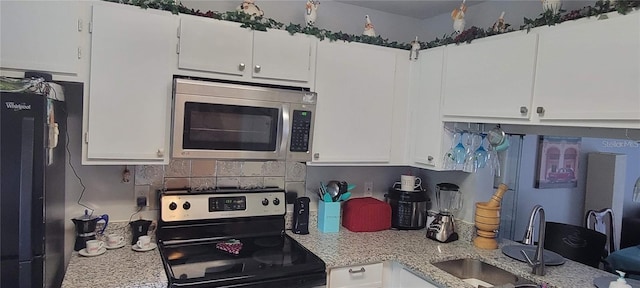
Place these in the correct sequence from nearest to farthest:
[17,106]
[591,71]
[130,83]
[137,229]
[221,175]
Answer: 1. [17,106]
2. [591,71]
3. [130,83]
4. [137,229]
5. [221,175]

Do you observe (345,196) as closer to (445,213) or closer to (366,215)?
(366,215)

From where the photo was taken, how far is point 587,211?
8.29 ft

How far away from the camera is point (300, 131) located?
2160 millimetres

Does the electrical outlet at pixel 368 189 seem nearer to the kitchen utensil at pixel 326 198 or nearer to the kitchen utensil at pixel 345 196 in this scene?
the kitchen utensil at pixel 345 196

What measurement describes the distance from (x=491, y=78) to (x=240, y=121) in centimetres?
128

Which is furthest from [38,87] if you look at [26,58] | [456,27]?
[456,27]

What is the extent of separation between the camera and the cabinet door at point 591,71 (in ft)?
5.01

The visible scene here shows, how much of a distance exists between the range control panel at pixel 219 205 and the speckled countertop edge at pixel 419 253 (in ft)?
0.72

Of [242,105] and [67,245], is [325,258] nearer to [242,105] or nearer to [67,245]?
[242,105]

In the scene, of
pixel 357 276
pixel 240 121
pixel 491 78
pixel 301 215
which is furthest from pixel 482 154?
pixel 240 121

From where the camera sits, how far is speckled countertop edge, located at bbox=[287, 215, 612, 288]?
6.25 ft

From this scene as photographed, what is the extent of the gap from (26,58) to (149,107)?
0.49 metres

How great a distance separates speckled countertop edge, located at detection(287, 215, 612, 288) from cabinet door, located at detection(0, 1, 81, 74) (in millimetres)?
1439

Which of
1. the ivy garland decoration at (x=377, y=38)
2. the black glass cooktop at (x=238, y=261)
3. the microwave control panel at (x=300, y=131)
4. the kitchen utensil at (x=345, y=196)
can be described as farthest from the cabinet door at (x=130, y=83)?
the kitchen utensil at (x=345, y=196)
